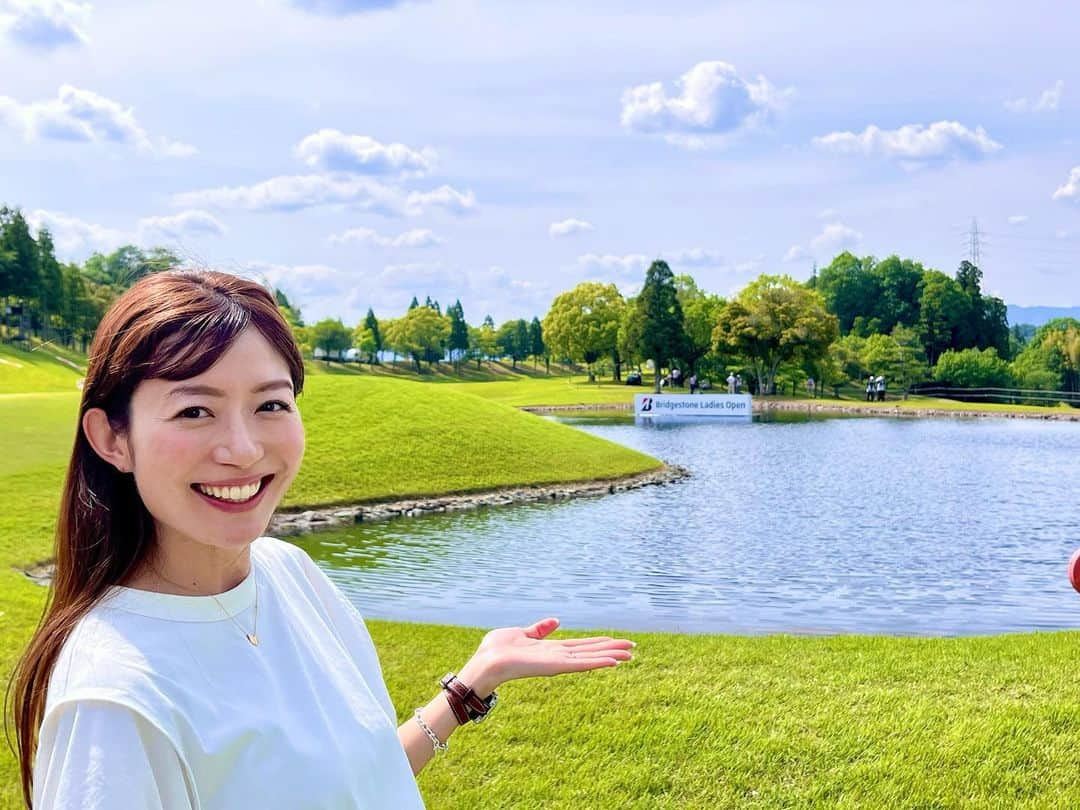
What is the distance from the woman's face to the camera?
1.66 meters

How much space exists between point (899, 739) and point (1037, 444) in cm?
3331

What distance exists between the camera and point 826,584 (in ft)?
44.5

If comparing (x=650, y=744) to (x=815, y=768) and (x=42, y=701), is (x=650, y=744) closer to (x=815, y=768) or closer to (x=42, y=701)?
(x=815, y=768)

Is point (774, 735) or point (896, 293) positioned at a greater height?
point (896, 293)

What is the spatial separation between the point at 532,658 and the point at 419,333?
96227 mm

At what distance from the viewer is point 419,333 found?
97.6m

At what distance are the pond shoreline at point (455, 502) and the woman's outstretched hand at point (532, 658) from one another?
15.1 m

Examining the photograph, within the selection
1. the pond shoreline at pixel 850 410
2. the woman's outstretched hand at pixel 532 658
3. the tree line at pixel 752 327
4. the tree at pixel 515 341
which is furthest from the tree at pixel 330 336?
the woman's outstretched hand at pixel 532 658

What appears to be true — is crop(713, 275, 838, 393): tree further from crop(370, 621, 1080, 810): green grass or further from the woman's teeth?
the woman's teeth

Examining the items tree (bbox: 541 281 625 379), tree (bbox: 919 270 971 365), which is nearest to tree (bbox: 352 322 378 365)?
tree (bbox: 541 281 625 379)

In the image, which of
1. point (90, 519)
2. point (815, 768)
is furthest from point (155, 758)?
point (815, 768)

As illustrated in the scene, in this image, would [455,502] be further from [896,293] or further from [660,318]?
[896,293]

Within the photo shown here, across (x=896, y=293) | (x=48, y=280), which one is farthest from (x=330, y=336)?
(x=896, y=293)

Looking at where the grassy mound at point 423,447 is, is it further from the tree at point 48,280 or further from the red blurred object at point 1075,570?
the tree at point 48,280
